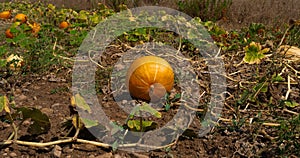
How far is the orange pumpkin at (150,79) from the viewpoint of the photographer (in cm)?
243

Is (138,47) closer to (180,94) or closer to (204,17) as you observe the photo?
(180,94)

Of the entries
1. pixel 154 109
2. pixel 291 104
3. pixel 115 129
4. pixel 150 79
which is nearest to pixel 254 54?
pixel 291 104

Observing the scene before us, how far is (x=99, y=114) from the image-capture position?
2.28m

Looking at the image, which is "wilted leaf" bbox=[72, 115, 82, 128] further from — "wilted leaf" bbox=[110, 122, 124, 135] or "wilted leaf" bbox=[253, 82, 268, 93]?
"wilted leaf" bbox=[253, 82, 268, 93]

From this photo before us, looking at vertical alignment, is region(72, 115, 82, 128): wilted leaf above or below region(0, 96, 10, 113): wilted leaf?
below

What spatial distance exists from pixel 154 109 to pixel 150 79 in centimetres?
42

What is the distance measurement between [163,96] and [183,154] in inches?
25.7

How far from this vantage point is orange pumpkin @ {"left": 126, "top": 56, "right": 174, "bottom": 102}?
2430mm

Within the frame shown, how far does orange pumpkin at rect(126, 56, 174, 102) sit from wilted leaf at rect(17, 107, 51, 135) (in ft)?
2.29

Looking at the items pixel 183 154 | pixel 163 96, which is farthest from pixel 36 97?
pixel 183 154

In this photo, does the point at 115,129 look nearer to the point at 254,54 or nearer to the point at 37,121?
the point at 37,121

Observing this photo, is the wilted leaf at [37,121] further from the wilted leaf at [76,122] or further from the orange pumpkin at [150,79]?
the orange pumpkin at [150,79]

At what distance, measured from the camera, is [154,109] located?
205cm

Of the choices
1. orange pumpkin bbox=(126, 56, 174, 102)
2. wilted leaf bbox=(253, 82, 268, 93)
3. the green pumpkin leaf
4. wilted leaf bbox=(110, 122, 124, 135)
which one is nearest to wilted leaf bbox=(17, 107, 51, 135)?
wilted leaf bbox=(110, 122, 124, 135)
